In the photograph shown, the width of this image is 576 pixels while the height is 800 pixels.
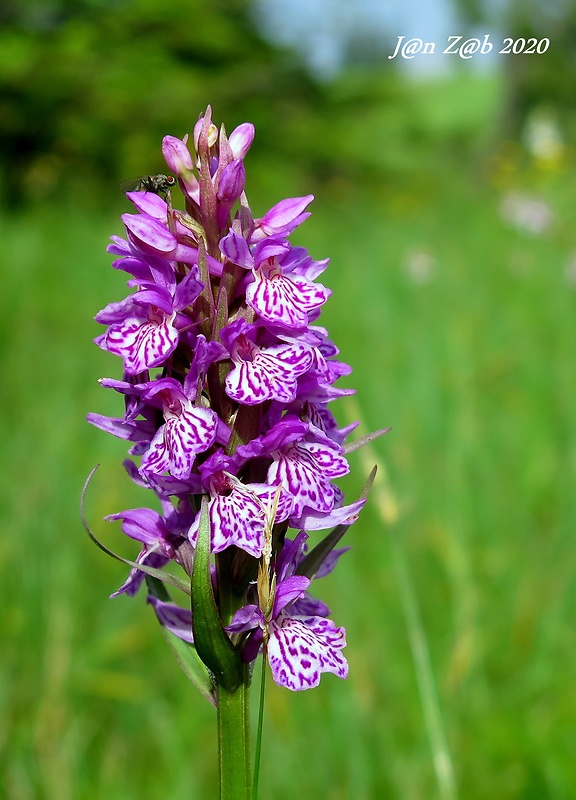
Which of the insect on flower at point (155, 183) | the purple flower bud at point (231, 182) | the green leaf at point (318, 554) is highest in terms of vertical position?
the insect on flower at point (155, 183)

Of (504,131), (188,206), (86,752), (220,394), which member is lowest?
(86,752)

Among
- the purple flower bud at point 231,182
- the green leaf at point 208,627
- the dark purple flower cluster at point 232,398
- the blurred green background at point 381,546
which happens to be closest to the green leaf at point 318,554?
the dark purple flower cluster at point 232,398

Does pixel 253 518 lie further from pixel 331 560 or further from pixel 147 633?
pixel 147 633

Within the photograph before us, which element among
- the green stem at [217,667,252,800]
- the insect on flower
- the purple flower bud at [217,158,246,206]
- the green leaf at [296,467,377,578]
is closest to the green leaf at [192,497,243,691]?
the green stem at [217,667,252,800]

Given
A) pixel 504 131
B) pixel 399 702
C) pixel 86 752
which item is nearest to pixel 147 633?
pixel 86 752

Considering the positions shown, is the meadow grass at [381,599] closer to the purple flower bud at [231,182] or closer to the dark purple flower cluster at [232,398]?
the dark purple flower cluster at [232,398]

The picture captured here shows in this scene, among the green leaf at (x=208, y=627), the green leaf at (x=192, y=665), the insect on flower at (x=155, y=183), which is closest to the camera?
the green leaf at (x=208, y=627)

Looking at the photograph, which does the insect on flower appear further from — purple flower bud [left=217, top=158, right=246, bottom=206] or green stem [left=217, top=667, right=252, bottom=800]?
green stem [left=217, top=667, right=252, bottom=800]
